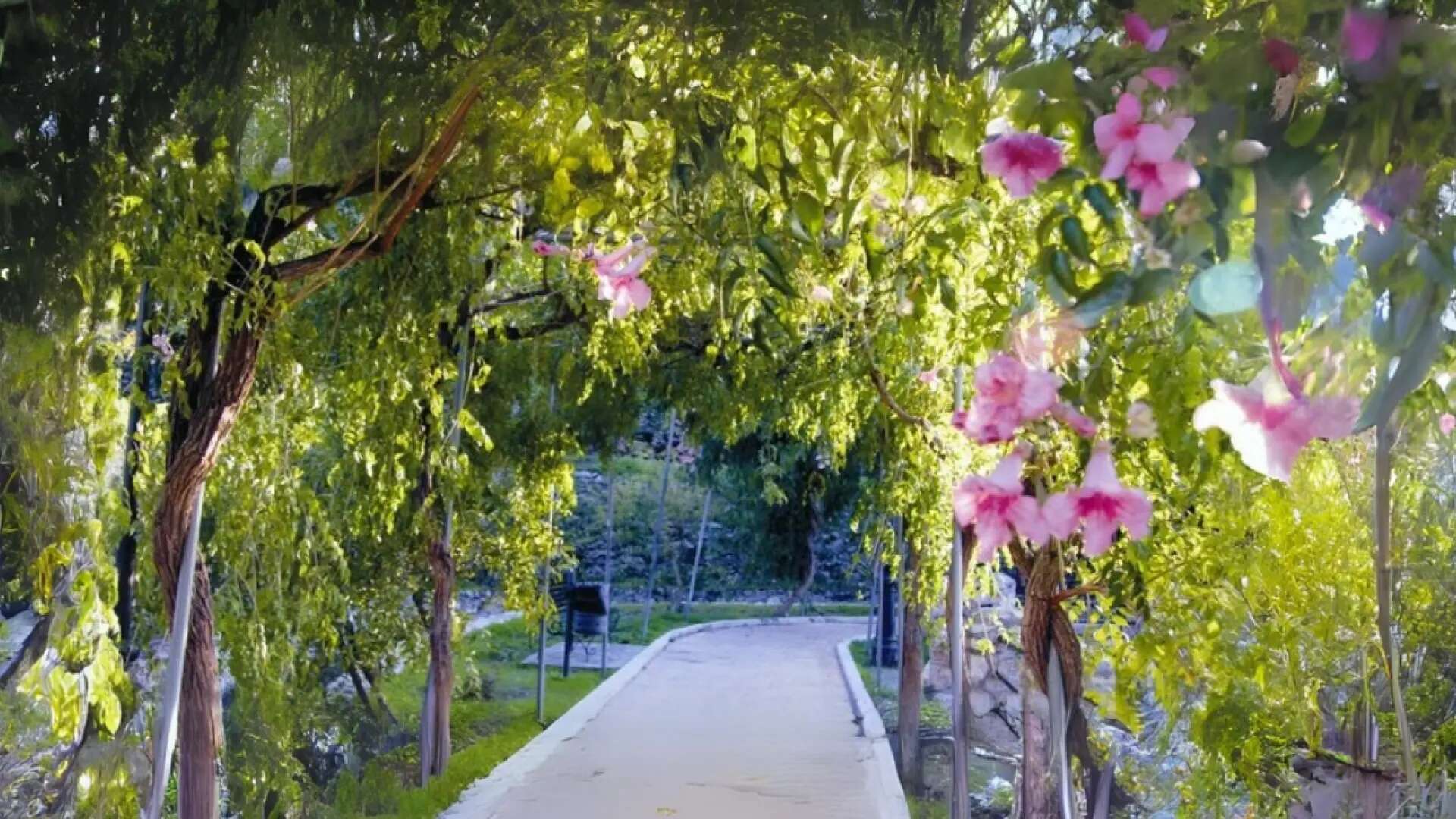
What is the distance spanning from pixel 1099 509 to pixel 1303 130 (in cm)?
33

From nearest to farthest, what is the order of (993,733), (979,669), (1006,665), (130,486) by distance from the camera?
(130,486) → (993,733) → (979,669) → (1006,665)

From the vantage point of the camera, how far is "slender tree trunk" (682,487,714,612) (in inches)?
682

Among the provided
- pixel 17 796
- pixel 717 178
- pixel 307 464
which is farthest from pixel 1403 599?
pixel 307 464

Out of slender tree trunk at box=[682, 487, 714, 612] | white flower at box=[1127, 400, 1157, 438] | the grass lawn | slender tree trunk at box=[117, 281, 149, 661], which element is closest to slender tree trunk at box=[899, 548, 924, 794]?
the grass lawn

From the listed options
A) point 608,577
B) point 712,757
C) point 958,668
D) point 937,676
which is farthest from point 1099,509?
point 608,577

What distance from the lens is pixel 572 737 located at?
750 cm

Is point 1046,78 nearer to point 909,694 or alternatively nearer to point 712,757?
point 712,757

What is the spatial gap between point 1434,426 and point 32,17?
5.85 ft

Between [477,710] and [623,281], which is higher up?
[623,281]

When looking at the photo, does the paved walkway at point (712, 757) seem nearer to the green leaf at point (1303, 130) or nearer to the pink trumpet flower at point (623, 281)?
the pink trumpet flower at point (623, 281)

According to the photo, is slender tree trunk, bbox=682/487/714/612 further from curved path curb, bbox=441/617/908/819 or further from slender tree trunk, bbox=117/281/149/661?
slender tree trunk, bbox=117/281/149/661

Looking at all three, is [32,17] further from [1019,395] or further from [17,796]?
[17,796]

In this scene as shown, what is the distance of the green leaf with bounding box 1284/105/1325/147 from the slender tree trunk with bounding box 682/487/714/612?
15.4 metres

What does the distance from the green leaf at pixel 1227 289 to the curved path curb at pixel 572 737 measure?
4.95 metres
